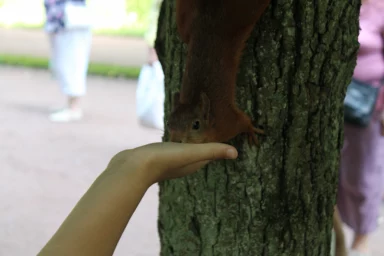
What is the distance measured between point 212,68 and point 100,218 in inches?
15.4

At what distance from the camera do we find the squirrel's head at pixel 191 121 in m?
0.99

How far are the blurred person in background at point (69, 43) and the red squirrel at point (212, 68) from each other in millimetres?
2898

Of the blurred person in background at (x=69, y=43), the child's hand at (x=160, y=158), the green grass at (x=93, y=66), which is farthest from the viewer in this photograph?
the green grass at (x=93, y=66)

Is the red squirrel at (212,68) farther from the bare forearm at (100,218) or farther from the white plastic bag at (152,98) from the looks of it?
the white plastic bag at (152,98)

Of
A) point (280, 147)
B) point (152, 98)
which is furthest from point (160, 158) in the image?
point (152, 98)

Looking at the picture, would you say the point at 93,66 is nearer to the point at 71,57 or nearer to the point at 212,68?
the point at 71,57

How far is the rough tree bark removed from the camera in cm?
109

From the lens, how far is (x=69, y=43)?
3979 millimetres

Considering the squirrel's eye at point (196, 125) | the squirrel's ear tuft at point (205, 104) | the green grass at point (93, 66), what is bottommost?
the green grass at point (93, 66)

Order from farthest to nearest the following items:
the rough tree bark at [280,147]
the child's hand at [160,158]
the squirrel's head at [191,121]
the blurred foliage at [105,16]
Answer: the blurred foliage at [105,16], the rough tree bark at [280,147], the squirrel's head at [191,121], the child's hand at [160,158]

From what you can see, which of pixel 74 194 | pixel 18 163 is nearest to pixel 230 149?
pixel 74 194

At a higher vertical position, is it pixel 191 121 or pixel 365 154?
pixel 191 121

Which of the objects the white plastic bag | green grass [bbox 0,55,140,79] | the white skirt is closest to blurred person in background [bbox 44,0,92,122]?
the white skirt

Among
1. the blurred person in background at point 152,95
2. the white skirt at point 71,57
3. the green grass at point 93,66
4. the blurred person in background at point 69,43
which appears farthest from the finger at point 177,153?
the green grass at point 93,66
